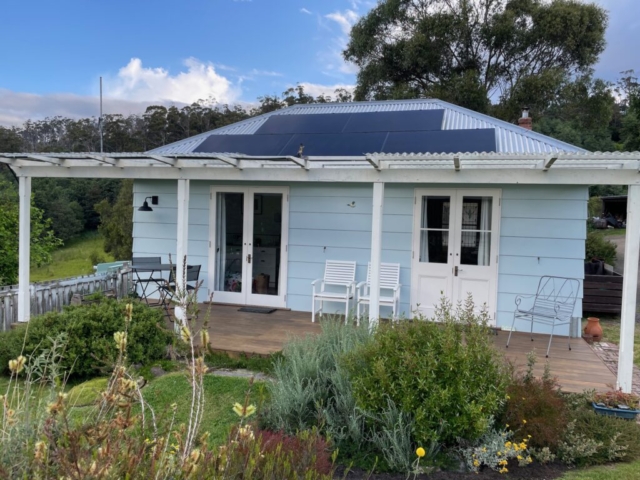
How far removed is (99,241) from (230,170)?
20.5m

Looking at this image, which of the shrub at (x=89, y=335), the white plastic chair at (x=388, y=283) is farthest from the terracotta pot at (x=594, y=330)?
the shrub at (x=89, y=335)

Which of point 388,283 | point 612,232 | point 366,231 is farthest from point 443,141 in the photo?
point 612,232

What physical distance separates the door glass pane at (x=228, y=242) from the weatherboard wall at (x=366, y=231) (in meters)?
0.21

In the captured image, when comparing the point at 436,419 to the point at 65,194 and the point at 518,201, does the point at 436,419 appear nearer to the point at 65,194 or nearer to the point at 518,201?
the point at 518,201

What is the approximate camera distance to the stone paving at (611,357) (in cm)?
536

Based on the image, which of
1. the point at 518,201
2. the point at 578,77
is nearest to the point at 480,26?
the point at 578,77

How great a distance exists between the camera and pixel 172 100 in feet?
104

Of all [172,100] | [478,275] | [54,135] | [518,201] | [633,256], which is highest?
[172,100]

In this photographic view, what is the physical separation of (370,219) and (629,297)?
3534mm

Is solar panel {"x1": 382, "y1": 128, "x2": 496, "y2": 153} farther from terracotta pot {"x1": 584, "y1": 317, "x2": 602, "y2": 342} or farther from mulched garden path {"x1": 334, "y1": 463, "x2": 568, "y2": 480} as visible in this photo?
mulched garden path {"x1": 334, "y1": 463, "x2": 568, "y2": 480}

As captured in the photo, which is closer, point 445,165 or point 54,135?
point 445,165

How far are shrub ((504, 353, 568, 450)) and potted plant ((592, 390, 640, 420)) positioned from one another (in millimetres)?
705

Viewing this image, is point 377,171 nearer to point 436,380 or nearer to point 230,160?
point 230,160

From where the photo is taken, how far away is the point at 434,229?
6.95 meters
